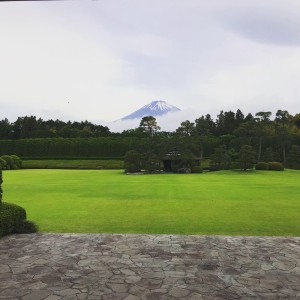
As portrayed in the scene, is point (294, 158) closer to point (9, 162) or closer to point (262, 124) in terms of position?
point (262, 124)

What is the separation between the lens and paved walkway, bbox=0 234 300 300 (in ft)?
14.5

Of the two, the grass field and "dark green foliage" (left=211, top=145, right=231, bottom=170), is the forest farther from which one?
the grass field

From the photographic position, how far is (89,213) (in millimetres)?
10703

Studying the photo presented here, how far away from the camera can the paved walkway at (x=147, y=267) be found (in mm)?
4430

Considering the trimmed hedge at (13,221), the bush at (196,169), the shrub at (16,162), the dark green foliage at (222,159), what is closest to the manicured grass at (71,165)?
the shrub at (16,162)

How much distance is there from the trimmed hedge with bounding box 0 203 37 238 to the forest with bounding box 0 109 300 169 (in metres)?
28.4

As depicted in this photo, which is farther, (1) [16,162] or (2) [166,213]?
(1) [16,162]

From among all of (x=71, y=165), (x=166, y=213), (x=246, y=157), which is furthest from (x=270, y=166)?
(x=166, y=213)

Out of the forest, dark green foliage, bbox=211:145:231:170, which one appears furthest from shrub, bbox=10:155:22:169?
dark green foliage, bbox=211:145:231:170

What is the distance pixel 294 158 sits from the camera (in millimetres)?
40938

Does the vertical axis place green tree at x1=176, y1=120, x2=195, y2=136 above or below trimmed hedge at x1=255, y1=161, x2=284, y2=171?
above

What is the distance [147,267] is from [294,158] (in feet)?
129

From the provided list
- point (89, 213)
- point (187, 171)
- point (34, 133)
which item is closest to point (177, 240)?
point (89, 213)

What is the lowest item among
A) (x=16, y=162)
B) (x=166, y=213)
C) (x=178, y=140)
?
(x=166, y=213)
